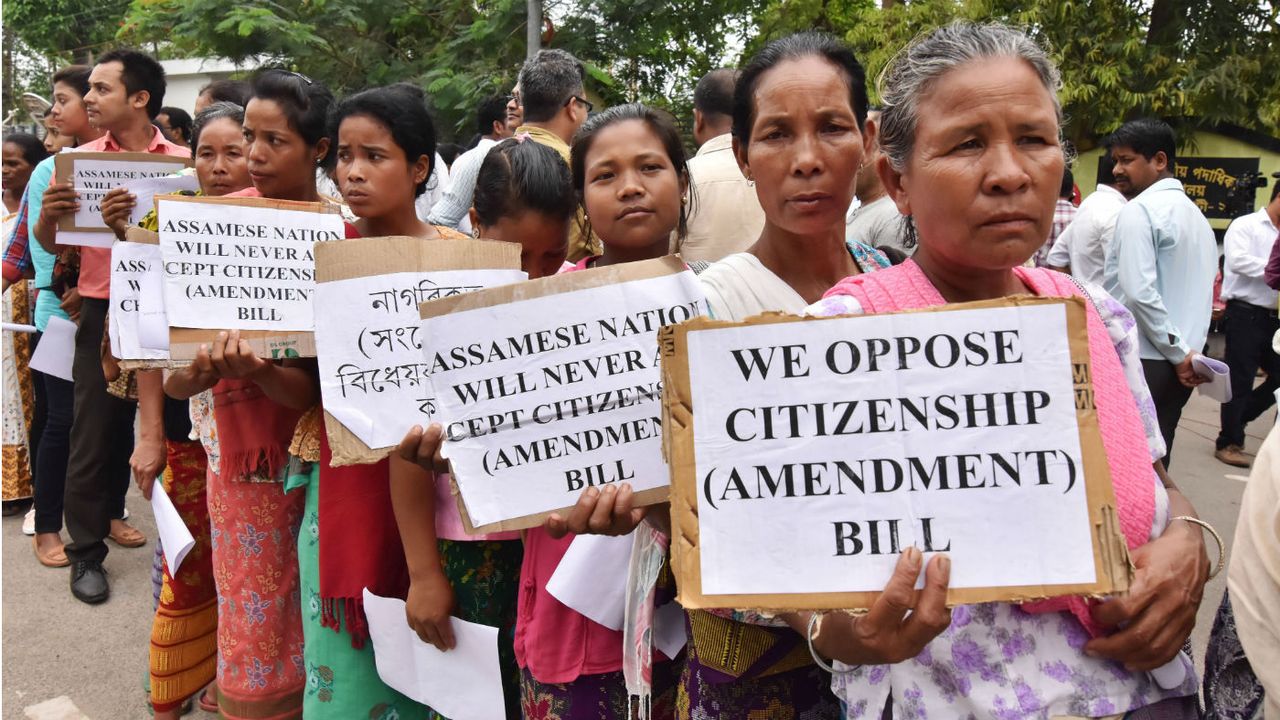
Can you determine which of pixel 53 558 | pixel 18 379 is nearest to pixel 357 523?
pixel 53 558

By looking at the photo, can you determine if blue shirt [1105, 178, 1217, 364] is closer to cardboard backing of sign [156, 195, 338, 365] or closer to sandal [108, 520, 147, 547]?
cardboard backing of sign [156, 195, 338, 365]

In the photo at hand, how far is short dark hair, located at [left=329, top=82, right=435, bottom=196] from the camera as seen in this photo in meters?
2.36

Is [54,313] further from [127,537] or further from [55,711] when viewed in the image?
[55,711]

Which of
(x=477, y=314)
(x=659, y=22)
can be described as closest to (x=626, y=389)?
(x=477, y=314)

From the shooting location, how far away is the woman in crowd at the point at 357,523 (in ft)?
7.12

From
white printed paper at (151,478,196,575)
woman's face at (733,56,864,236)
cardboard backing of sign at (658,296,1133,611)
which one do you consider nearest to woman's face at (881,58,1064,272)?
cardboard backing of sign at (658,296,1133,611)

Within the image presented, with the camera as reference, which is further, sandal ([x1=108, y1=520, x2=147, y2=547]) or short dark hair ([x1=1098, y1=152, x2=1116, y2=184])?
short dark hair ([x1=1098, y1=152, x2=1116, y2=184])

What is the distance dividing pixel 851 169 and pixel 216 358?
146 cm

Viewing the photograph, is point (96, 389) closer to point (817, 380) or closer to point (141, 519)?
point (141, 519)

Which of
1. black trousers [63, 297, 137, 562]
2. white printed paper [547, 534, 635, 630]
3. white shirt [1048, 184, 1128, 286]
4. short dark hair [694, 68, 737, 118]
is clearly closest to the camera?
white printed paper [547, 534, 635, 630]

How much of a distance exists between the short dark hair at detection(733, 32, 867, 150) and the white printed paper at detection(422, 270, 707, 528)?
51 cm

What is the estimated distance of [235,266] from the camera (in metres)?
2.12

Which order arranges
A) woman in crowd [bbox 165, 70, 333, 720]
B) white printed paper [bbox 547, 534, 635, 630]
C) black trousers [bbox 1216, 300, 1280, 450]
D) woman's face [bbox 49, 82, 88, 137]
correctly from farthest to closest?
black trousers [bbox 1216, 300, 1280, 450] → woman's face [bbox 49, 82, 88, 137] → woman in crowd [bbox 165, 70, 333, 720] → white printed paper [bbox 547, 534, 635, 630]

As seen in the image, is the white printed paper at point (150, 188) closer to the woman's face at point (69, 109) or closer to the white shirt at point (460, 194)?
the white shirt at point (460, 194)
